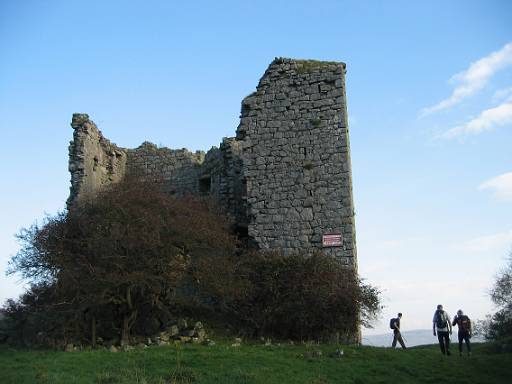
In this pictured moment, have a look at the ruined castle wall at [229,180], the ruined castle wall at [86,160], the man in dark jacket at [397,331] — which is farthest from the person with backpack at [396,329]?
the ruined castle wall at [86,160]

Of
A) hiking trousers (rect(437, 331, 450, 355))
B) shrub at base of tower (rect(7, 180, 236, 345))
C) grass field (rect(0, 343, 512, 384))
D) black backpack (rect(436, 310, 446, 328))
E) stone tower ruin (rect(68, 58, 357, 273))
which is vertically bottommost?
grass field (rect(0, 343, 512, 384))

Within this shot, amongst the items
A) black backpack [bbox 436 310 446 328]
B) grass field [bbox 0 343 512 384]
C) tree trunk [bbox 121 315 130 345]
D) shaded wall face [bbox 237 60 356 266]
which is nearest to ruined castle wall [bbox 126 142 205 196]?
shaded wall face [bbox 237 60 356 266]

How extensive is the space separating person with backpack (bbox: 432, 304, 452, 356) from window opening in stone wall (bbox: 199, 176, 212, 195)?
10.3 m

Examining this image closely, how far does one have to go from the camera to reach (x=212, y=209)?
17.0m

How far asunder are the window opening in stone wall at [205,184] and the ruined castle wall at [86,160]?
320 centimetres

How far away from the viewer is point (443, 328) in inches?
545

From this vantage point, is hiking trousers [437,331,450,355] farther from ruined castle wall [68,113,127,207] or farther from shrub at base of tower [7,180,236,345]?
ruined castle wall [68,113,127,207]

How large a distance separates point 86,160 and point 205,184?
4.80 m

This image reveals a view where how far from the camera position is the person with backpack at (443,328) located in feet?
45.2

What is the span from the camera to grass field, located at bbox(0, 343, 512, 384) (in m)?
10.0

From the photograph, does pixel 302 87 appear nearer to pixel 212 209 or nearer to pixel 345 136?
pixel 345 136

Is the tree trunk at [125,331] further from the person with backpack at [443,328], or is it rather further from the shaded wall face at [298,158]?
the person with backpack at [443,328]

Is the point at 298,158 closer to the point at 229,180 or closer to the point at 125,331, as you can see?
the point at 229,180

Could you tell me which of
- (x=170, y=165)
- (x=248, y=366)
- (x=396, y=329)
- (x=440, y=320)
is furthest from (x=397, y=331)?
(x=170, y=165)
